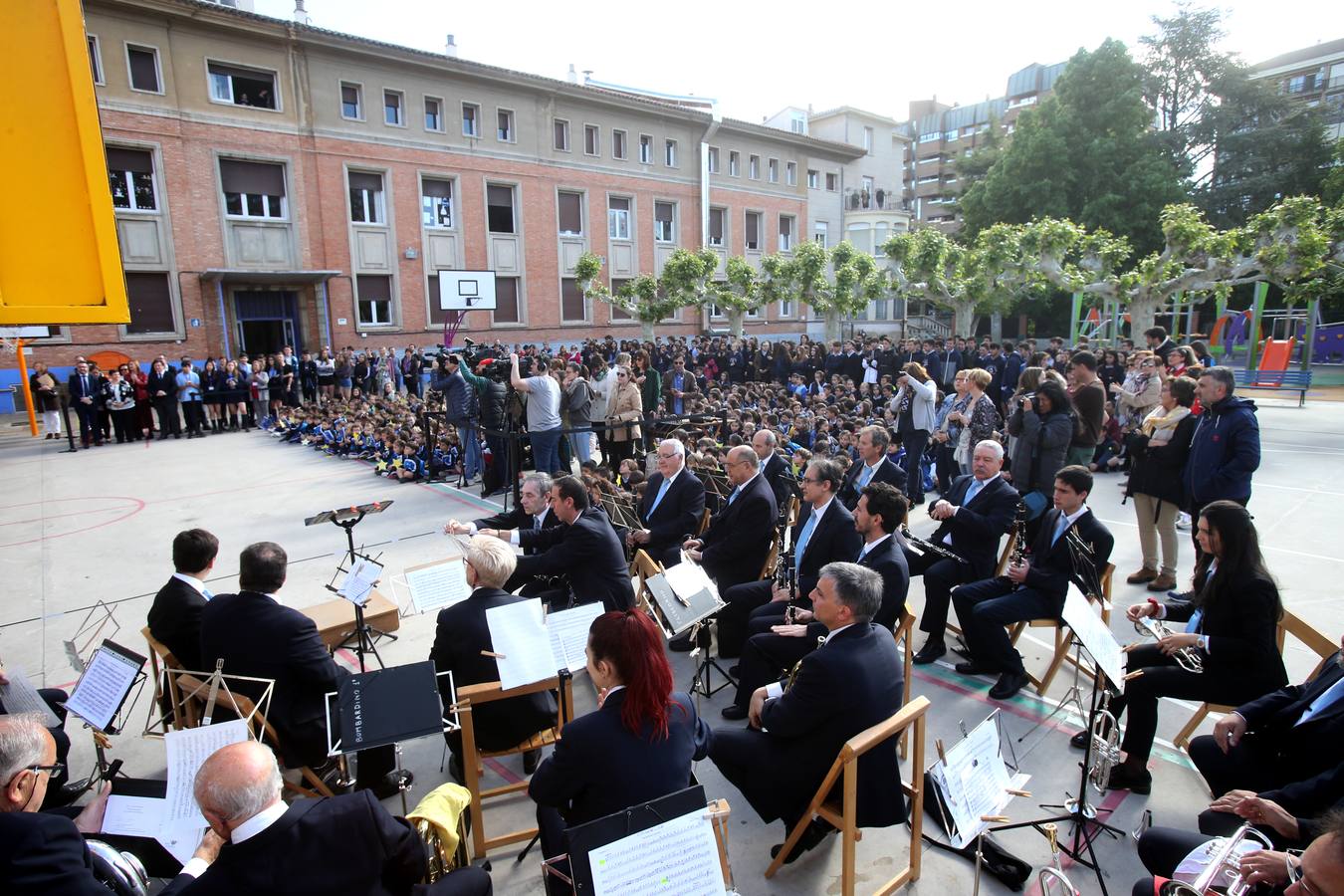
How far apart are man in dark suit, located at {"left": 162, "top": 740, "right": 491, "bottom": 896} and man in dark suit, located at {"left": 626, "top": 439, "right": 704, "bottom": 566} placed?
3.77 meters

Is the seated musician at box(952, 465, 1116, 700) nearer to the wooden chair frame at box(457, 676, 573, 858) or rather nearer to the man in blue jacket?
the man in blue jacket

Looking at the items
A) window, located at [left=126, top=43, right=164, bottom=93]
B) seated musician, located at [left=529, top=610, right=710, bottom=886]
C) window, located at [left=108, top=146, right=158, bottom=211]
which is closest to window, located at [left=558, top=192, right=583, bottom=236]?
window, located at [left=126, top=43, right=164, bottom=93]

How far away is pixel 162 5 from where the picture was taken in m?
20.1

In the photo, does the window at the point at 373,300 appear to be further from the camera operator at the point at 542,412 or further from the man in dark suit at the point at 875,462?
the man in dark suit at the point at 875,462

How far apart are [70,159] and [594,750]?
2.53 m

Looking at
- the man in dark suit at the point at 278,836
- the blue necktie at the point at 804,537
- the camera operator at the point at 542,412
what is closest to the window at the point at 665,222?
the camera operator at the point at 542,412

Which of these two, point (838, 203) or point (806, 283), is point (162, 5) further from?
point (838, 203)

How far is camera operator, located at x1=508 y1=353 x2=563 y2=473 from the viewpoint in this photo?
924 cm

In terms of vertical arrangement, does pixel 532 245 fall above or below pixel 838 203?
below

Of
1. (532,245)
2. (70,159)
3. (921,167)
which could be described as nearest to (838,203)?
(532,245)

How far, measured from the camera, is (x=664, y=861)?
6.98ft

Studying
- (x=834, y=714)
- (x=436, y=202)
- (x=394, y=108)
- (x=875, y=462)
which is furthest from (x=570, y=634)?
(x=394, y=108)

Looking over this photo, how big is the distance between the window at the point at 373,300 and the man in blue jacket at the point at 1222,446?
24232 millimetres

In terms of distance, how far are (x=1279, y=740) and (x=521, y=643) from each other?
11.2ft
